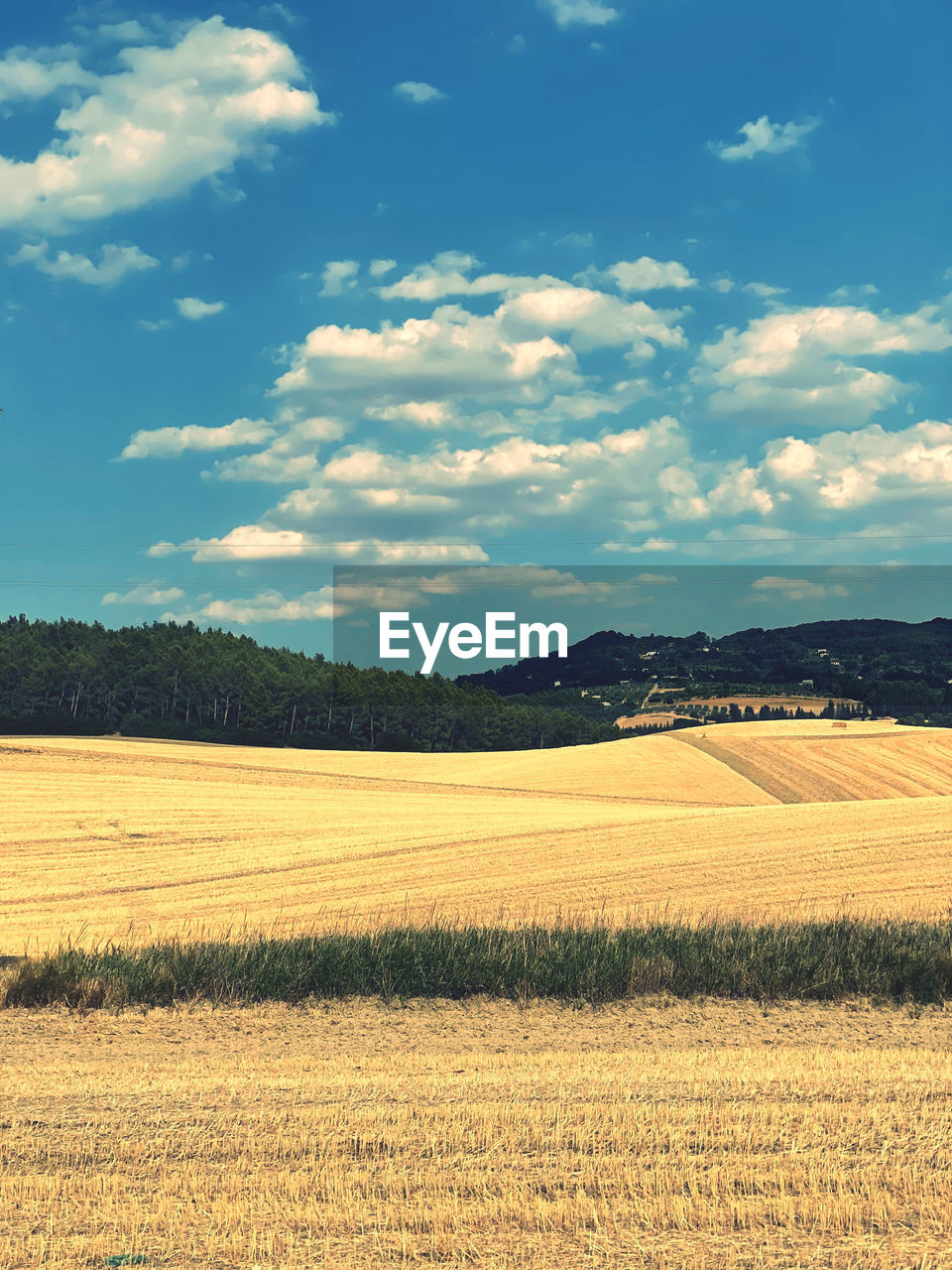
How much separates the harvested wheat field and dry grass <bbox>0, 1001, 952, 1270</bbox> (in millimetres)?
9049

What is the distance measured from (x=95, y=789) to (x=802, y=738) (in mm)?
43114

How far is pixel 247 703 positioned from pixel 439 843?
237ft

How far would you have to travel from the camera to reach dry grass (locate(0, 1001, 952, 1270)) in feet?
23.3

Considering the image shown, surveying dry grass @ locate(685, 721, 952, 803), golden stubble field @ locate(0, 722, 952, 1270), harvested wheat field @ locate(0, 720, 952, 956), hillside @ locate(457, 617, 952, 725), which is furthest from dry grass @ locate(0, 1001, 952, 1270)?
hillside @ locate(457, 617, 952, 725)

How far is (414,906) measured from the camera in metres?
23.3

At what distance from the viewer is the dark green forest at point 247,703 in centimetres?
9262

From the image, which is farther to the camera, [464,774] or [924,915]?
[464,774]

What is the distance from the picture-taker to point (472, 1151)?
8570 millimetres

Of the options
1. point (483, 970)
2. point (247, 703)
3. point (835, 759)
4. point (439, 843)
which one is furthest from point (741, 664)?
point (483, 970)

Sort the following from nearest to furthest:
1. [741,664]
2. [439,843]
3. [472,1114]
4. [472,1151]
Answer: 1. [472,1151]
2. [472,1114]
3. [439,843]
4. [741,664]

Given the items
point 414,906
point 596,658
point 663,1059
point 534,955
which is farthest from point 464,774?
point 663,1059

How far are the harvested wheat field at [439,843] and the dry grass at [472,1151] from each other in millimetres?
9049

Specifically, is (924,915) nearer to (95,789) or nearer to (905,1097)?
(905,1097)

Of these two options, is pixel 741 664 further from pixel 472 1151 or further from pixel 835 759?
pixel 472 1151
